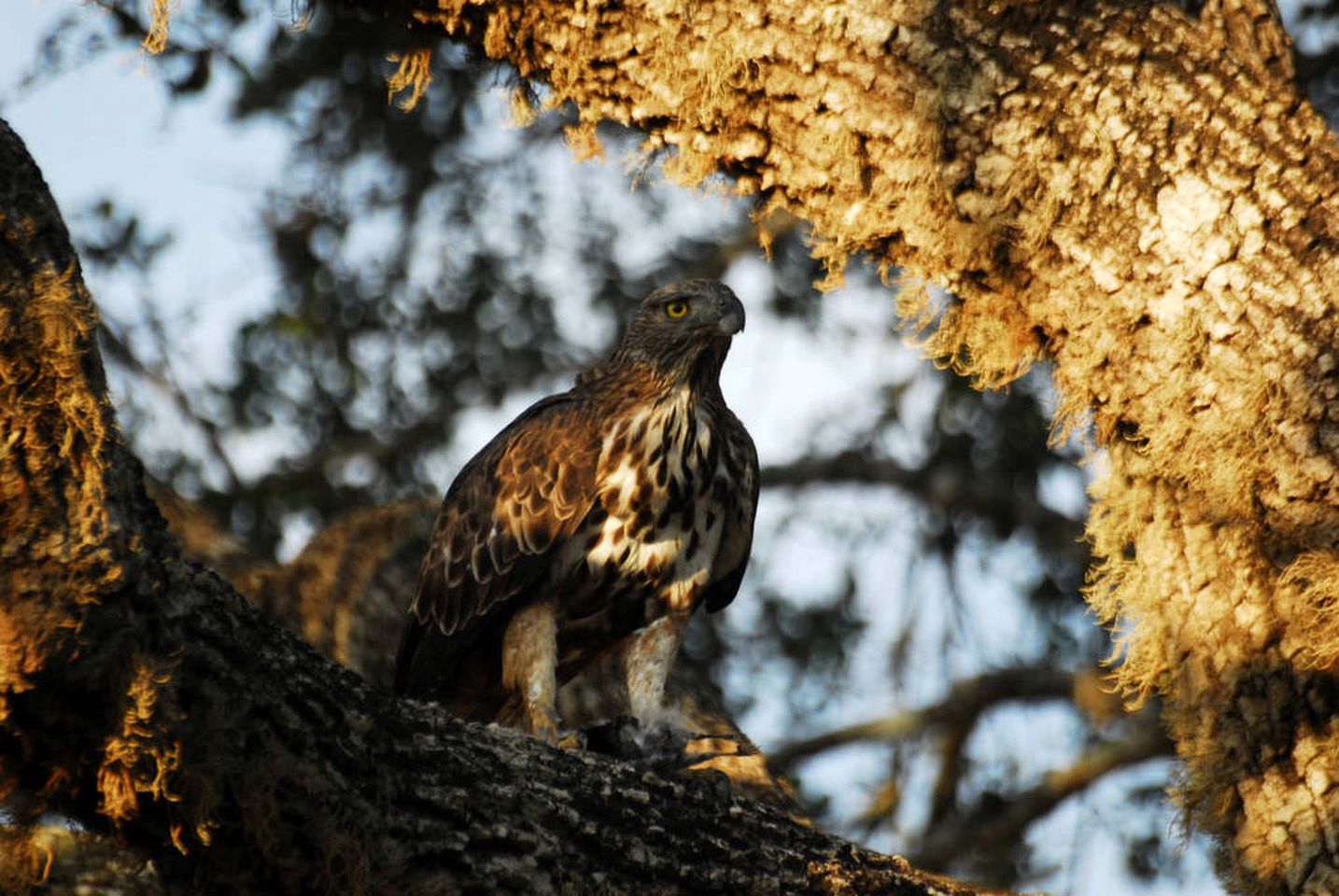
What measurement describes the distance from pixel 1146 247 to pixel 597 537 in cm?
228

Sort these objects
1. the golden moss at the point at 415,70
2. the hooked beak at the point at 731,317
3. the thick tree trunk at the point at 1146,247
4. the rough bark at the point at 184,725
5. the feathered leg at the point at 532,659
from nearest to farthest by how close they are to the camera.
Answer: the rough bark at the point at 184,725, the thick tree trunk at the point at 1146,247, the golden moss at the point at 415,70, the feathered leg at the point at 532,659, the hooked beak at the point at 731,317

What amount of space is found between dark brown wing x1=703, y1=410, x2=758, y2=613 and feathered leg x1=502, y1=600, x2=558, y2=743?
0.53 meters

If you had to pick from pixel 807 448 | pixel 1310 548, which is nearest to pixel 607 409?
pixel 807 448

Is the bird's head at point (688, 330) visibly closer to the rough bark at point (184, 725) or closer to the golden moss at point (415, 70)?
the golden moss at point (415, 70)

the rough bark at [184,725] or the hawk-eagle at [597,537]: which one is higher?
the hawk-eagle at [597,537]

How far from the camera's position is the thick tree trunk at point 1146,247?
2971 mm

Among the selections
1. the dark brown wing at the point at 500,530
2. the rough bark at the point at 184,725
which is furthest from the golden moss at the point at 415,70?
the rough bark at the point at 184,725

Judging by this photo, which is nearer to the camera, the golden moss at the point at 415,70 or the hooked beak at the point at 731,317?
the golden moss at the point at 415,70

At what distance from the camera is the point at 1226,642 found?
3.09 m

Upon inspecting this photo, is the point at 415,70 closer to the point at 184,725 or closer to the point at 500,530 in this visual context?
the point at 500,530

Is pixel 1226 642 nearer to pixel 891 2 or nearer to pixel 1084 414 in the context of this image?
pixel 1084 414

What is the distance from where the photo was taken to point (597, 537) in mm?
4926

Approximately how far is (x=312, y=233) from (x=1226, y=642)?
5.36m

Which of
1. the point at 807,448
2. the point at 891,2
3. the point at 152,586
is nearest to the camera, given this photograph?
the point at 152,586
